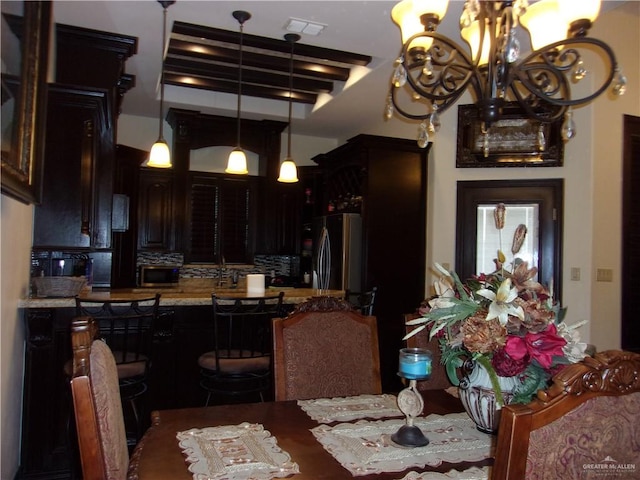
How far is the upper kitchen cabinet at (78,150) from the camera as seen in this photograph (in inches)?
127

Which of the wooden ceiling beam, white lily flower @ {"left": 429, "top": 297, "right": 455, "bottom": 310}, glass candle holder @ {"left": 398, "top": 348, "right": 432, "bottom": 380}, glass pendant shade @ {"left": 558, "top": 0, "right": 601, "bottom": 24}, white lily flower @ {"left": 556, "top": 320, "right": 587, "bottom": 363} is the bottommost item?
glass candle holder @ {"left": 398, "top": 348, "right": 432, "bottom": 380}

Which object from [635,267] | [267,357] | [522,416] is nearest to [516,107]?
[635,267]

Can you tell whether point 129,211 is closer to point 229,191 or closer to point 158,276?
point 158,276

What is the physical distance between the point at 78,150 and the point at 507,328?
118 inches

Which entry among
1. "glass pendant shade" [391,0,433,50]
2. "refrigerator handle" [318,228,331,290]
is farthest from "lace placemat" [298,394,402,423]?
"refrigerator handle" [318,228,331,290]

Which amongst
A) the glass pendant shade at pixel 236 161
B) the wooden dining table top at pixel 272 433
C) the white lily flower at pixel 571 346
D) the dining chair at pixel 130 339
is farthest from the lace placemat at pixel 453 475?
the glass pendant shade at pixel 236 161

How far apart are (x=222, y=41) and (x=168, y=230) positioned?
258 centimetres

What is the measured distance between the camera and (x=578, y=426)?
92 cm

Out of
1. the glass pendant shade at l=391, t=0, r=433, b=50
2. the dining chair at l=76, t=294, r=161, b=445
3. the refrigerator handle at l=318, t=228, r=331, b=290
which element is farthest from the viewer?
A: the refrigerator handle at l=318, t=228, r=331, b=290

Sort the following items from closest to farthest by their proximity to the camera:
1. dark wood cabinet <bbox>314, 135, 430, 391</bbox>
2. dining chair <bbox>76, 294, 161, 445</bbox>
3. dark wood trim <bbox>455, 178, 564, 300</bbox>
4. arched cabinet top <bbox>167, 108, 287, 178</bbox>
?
1. dining chair <bbox>76, 294, 161, 445</bbox>
2. dark wood trim <bbox>455, 178, 564, 300</bbox>
3. dark wood cabinet <bbox>314, 135, 430, 391</bbox>
4. arched cabinet top <bbox>167, 108, 287, 178</bbox>

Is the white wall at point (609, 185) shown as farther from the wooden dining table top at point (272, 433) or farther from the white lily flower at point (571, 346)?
the white lily flower at point (571, 346)

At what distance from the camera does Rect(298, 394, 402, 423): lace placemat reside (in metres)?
1.61

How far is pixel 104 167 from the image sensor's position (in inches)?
142

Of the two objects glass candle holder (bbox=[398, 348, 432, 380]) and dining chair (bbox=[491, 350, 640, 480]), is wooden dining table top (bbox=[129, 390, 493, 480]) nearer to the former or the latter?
glass candle holder (bbox=[398, 348, 432, 380])
